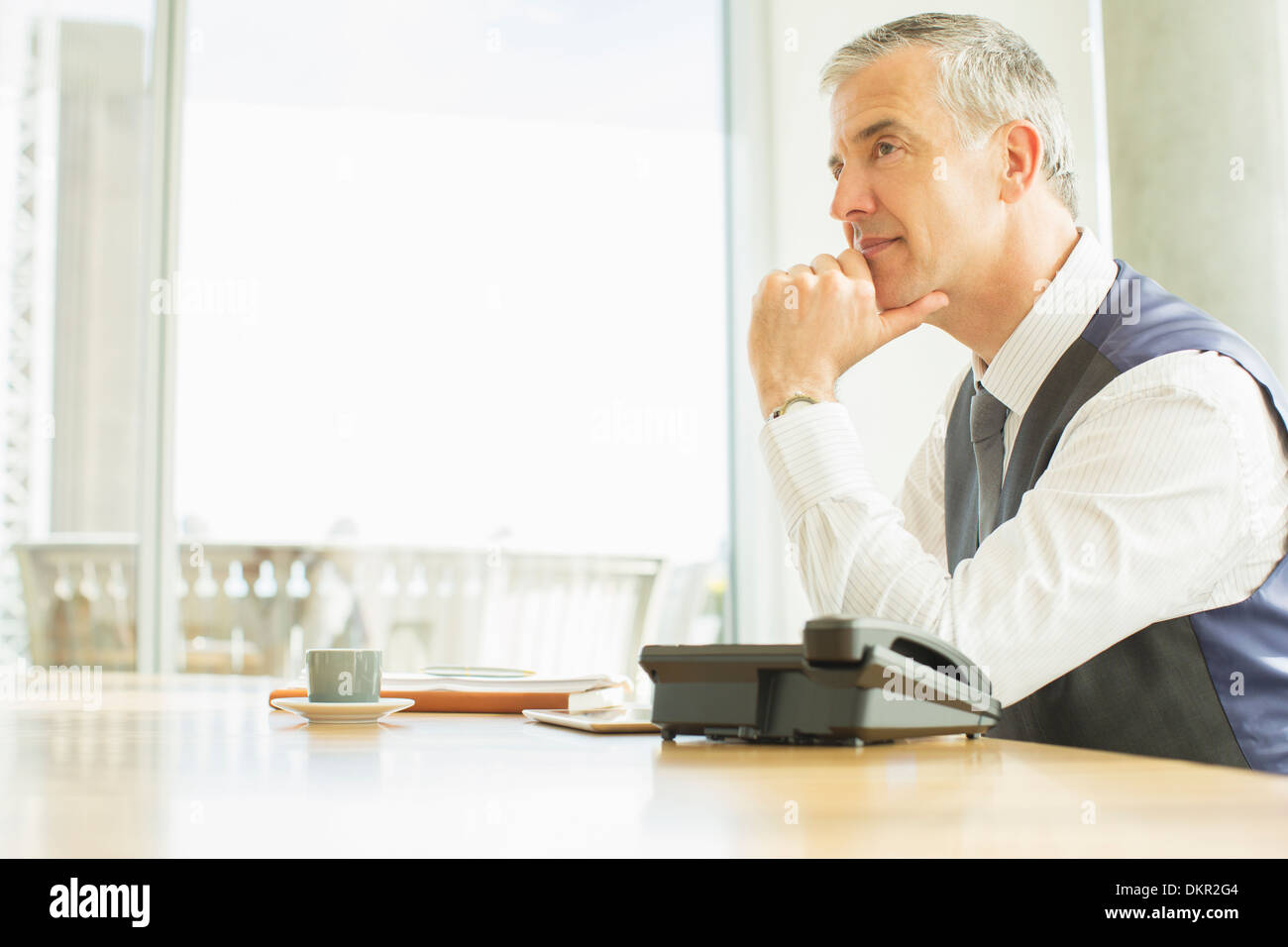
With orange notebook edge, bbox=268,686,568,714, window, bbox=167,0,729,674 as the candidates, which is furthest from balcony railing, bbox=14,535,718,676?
orange notebook edge, bbox=268,686,568,714

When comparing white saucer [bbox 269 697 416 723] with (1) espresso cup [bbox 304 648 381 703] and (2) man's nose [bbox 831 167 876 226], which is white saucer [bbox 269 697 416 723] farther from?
(2) man's nose [bbox 831 167 876 226]

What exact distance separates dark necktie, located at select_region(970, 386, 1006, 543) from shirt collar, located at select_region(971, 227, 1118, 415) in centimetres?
3

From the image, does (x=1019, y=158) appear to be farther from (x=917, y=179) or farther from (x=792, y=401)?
(x=792, y=401)

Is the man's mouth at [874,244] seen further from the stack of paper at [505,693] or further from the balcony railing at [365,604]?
the balcony railing at [365,604]

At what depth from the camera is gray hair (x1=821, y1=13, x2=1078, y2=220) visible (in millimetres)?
1476

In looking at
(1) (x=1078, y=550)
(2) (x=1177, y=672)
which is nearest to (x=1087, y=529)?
(1) (x=1078, y=550)

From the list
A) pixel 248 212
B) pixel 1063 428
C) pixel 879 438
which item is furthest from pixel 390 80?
pixel 1063 428

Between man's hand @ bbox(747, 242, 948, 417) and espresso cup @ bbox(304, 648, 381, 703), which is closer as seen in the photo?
espresso cup @ bbox(304, 648, 381, 703)

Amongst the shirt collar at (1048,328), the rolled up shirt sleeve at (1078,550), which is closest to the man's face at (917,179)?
the shirt collar at (1048,328)

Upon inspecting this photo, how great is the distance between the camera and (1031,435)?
4.22 ft

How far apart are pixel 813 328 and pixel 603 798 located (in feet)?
2.83

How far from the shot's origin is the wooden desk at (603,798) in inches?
17.7

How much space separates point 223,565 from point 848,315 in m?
2.54
